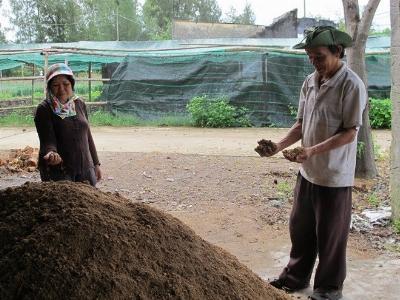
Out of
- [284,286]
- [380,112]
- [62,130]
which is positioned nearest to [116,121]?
[380,112]

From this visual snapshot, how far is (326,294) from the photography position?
3256 mm

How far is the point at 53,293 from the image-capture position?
1.84m

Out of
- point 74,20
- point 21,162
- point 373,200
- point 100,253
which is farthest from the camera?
point 74,20

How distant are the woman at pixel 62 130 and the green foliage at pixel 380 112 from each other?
9.65 meters

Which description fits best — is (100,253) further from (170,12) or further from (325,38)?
(170,12)

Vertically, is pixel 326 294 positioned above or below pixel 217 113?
below

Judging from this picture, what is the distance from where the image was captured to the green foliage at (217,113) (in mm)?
12727

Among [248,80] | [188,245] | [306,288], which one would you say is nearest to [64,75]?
[188,245]

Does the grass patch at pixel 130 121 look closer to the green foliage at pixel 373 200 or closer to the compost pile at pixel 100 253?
the green foliage at pixel 373 200

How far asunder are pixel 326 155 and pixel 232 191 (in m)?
3.27

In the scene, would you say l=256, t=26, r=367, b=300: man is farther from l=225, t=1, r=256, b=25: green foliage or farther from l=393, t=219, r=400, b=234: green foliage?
l=225, t=1, r=256, b=25: green foliage

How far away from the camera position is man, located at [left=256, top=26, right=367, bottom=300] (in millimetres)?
3008

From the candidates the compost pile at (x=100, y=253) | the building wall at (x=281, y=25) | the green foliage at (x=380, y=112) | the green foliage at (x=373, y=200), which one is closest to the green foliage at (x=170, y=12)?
the building wall at (x=281, y=25)

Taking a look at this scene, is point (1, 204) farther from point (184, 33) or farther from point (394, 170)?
point (184, 33)
